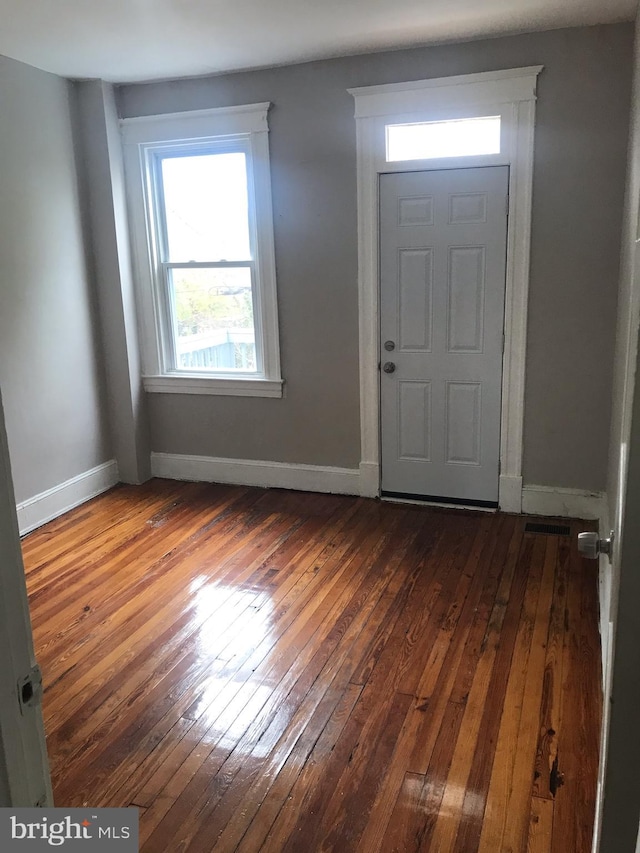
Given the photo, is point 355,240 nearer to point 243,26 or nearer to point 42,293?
point 243,26

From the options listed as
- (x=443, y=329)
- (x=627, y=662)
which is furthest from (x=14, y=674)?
(x=443, y=329)

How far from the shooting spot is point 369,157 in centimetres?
402

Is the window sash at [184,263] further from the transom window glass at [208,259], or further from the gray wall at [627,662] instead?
the gray wall at [627,662]

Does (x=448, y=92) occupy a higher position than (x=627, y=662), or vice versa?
(x=448, y=92)

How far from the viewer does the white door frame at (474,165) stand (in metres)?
3.71

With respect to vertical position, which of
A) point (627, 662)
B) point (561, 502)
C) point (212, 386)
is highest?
point (627, 662)

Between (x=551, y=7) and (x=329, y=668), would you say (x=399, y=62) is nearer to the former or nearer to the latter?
(x=551, y=7)

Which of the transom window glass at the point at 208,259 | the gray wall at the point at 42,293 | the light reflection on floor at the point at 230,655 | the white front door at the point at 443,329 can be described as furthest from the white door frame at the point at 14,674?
the transom window glass at the point at 208,259

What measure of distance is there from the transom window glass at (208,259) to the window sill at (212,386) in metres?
0.10

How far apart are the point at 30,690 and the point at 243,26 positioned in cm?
341

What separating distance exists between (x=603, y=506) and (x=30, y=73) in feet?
13.6

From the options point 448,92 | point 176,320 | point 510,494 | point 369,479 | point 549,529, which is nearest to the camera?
point 448,92

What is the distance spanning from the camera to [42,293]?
4180 millimetres

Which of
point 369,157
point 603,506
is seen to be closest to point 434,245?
point 369,157
